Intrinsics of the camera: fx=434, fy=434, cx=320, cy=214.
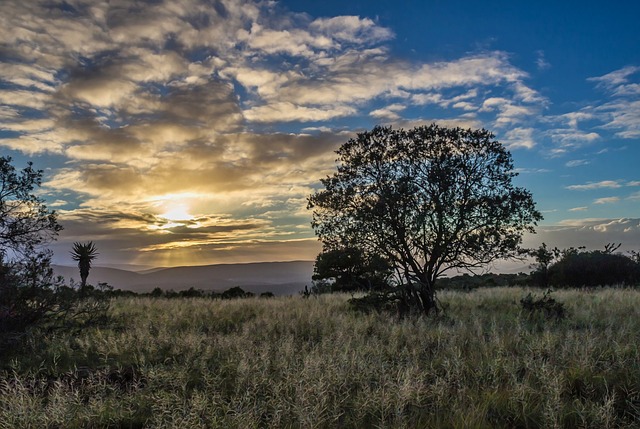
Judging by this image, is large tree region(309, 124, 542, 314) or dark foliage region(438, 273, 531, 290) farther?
dark foliage region(438, 273, 531, 290)

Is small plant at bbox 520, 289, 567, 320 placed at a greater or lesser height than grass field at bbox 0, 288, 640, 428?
greater

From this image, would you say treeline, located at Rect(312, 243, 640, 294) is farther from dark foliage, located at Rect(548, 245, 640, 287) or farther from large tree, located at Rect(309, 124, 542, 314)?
large tree, located at Rect(309, 124, 542, 314)

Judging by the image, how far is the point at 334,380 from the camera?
676 centimetres

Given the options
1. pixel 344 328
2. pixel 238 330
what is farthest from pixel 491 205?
pixel 238 330

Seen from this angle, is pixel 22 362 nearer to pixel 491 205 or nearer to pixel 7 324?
pixel 7 324

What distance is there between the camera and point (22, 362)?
9.48 meters

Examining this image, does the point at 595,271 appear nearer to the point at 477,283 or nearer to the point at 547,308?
the point at 477,283

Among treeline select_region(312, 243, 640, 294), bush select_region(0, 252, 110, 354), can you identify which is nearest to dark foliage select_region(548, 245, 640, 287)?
treeline select_region(312, 243, 640, 294)

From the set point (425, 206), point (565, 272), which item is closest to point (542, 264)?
point (565, 272)

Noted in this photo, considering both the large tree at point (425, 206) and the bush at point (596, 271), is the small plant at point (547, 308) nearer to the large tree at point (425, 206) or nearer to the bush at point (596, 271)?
the large tree at point (425, 206)

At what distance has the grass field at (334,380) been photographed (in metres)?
5.76

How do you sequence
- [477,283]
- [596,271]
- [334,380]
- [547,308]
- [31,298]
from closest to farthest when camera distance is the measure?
[334,380]
[31,298]
[547,308]
[596,271]
[477,283]

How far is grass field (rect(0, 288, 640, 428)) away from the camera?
5758 mm

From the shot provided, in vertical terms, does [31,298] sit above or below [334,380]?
above
